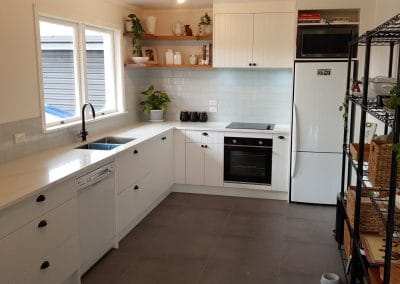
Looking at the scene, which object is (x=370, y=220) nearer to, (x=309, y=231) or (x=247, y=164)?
(x=309, y=231)

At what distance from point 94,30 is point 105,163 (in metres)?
1.87

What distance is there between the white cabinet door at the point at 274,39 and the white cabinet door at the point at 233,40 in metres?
0.09

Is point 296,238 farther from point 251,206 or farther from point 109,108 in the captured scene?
point 109,108

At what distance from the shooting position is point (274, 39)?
494 centimetres

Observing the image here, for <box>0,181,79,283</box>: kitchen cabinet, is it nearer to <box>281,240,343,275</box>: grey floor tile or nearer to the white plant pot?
<box>281,240,343,275</box>: grey floor tile

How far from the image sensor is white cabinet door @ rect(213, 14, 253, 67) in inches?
197

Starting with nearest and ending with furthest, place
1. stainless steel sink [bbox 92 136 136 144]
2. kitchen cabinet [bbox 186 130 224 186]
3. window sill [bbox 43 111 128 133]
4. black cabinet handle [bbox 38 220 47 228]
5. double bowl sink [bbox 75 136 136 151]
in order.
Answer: black cabinet handle [bbox 38 220 47 228]
window sill [bbox 43 111 128 133]
double bowl sink [bbox 75 136 136 151]
stainless steel sink [bbox 92 136 136 144]
kitchen cabinet [bbox 186 130 224 186]

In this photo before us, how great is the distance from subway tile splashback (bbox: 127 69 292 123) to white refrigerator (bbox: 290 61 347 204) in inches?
29.1

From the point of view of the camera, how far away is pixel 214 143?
202 inches

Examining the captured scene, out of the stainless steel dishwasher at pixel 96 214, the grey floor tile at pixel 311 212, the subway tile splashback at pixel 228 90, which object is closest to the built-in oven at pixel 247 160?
the grey floor tile at pixel 311 212

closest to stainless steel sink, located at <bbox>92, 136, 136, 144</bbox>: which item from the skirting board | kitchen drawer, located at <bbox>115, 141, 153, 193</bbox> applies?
kitchen drawer, located at <bbox>115, 141, 153, 193</bbox>

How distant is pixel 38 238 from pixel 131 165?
1.49 meters

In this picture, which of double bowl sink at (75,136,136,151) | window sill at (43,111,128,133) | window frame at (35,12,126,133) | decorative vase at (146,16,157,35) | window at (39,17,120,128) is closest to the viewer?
window frame at (35,12,126,133)

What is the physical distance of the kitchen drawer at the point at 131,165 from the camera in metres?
3.70
